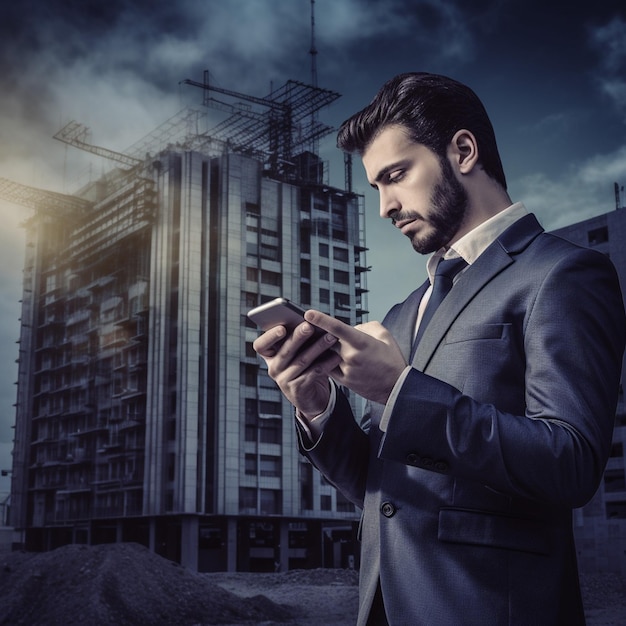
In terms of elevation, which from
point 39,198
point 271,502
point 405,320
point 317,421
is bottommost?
point 271,502

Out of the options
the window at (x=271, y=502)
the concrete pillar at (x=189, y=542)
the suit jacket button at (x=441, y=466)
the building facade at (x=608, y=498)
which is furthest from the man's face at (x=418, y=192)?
the window at (x=271, y=502)

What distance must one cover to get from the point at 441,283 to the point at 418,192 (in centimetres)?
26

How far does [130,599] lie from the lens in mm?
21688

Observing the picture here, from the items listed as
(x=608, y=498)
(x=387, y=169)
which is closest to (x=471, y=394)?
(x=387, y=169)

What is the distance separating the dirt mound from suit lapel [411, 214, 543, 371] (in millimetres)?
20106

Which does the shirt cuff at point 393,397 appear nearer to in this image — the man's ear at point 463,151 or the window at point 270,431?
the man's ear at point 463,151

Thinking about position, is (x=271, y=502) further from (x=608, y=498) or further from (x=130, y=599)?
(x=130, y=599)

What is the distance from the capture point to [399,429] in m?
1.68

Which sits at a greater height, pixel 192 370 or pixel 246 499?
pixel 192 370

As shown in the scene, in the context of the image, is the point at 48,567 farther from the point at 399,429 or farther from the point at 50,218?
the point at 50,218

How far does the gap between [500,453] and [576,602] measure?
489 mm

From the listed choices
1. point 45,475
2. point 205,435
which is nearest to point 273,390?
point 205,435

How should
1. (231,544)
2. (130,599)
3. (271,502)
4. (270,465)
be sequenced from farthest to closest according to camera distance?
(270,465)
(271,502)
(231,544)
(130,599)

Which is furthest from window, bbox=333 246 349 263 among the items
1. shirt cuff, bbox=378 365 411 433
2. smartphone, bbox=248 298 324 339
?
shirt cuff, bbox=378 365 411 433
